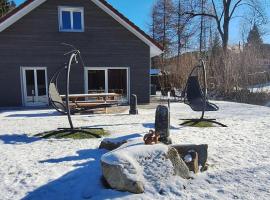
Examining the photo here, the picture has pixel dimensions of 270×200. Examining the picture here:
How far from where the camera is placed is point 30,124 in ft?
33.8

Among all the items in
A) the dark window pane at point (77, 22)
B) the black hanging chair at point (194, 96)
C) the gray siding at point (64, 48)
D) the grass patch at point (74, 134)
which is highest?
the dark window pane at point (77, 22)

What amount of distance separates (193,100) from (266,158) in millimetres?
4445

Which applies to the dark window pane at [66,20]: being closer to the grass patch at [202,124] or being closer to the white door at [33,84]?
the white door at [33,84]

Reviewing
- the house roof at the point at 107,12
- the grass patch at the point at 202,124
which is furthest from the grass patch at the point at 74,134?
the house roof at the point at 107,12

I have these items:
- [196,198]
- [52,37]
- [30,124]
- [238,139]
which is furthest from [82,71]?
[196,198]

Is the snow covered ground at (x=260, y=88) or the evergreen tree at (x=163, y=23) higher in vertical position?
the evergreen tree at (x=163, y=23)

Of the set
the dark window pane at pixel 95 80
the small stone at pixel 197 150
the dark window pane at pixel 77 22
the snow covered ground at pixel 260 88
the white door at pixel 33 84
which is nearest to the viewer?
the small stone at pixel 197 150

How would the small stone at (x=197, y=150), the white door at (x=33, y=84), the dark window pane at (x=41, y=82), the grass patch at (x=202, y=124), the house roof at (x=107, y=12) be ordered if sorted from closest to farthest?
the small stone at (x=197, y=150)
the grass patch at (x=202, y=124)
the house roof at (x=107, y=12)
the white door at (x=33, y=84)
the dark window pane at (x=41, y=82)

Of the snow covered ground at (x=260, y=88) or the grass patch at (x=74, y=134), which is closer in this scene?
the grass patch at (x=74, y=134)

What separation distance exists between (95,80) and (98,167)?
38.9ft

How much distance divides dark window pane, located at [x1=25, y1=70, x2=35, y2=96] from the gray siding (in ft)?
1.51

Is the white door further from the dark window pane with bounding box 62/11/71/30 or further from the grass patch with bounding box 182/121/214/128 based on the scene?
the grass patch with bounding box 182/121/214/128

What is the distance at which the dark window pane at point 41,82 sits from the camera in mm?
16422

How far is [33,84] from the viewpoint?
16.4 metres
